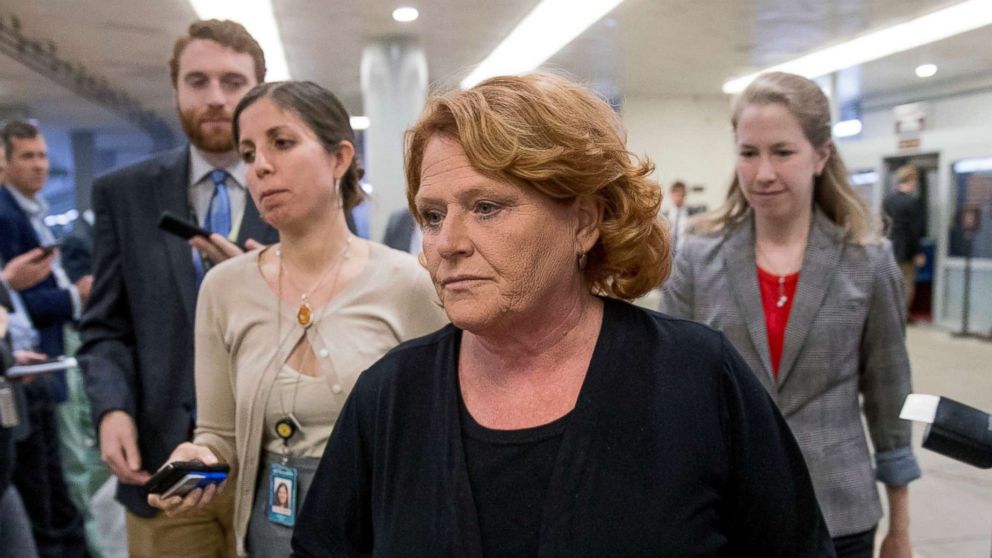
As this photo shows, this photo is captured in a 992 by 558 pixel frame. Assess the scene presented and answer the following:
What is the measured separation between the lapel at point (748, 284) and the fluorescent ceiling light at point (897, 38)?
570cm

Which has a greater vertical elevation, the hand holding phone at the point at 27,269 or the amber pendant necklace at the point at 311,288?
the amber pendant necklace at the point at 311,288

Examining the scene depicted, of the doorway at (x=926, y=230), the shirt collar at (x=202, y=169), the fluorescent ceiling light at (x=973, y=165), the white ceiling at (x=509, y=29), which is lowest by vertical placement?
the doorway at (x=926, y=230)

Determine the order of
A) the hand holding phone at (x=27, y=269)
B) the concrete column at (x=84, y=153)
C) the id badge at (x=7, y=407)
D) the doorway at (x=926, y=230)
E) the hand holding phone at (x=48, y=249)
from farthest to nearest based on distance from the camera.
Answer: the concrete column at (x=84, y=153) < the doorway at (x=926, y=230) < the hand holding phone at (x=48, y=249) < the hand holding phone at (x=27, y=269) < the id badge at (x=7, y=407)

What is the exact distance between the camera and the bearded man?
180cm

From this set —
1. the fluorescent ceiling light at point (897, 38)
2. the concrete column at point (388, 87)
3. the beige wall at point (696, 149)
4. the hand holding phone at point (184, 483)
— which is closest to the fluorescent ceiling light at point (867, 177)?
the beige wall at point (696, 149)

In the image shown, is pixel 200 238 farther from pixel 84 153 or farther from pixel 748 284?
pixel 84 153

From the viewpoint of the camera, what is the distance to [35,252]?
140 inches

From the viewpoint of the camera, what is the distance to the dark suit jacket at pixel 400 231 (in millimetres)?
2869

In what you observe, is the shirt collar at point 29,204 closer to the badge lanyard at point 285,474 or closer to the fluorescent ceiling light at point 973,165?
the badge lanyard at point 285,474

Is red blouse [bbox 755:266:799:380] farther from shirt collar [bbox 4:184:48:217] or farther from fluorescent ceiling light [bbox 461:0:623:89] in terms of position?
shirt collar [bbox 4:184:48:217]

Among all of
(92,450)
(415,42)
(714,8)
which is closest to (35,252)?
(92,450)

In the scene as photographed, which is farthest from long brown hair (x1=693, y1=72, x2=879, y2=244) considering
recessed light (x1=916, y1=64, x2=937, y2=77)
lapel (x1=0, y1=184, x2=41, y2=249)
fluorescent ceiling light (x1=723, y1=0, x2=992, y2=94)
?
recessed light (x1=916, y1=64, x2=937, y2=77)

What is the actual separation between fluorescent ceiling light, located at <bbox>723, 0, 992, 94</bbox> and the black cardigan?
6643 mm

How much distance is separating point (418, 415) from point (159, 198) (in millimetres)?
1060
